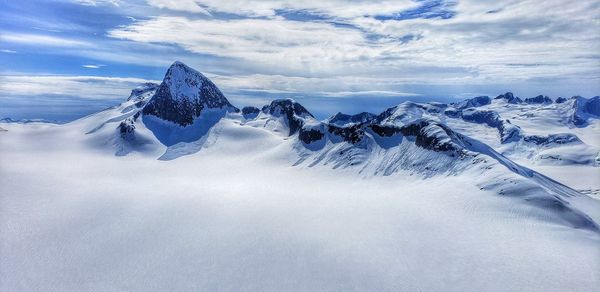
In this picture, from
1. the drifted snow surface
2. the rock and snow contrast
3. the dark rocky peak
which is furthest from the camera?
the dark rocky peak

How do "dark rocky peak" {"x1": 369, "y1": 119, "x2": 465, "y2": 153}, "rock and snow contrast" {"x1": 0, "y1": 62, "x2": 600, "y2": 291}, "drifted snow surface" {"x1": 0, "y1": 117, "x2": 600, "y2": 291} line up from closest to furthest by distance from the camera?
1. "drifted snow surface" {"x1": 0, "y1": 117, "x2": 600, "y2": 291}
2. "rock and snow contrast" {"x1": 0, "y1": 62, "x2": 600, "y2": 291}
3. "dark rocky peak" {"x1": 369, "y1": 119, "x2": 465, "y2": 153}

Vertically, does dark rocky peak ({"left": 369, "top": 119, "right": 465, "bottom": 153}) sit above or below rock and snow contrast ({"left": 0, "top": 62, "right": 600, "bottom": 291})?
above

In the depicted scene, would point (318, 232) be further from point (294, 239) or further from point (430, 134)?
point (430, 134)

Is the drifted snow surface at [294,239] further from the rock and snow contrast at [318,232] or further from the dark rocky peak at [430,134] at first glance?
the dark rocky peak at [430,134]

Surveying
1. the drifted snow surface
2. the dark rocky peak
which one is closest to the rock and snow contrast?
the drifted snow surface

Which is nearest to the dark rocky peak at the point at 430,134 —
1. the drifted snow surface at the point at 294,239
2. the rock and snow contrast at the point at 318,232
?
the rock and snow contrast at the point at 318,232

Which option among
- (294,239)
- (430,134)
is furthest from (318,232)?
(430,134)

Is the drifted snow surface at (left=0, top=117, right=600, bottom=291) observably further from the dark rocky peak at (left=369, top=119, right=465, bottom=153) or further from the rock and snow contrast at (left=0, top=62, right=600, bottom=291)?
the dark rocky peak at (left=369, top=119, right=465, bottom=153)

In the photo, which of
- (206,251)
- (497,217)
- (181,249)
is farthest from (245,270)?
(497,217)

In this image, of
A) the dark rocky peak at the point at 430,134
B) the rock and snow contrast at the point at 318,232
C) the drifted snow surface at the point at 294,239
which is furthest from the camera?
the dark rocky peak at the point at 430,134
